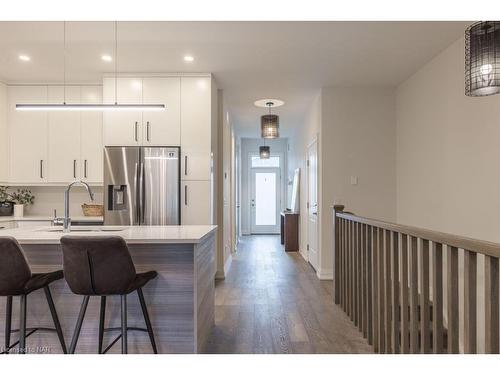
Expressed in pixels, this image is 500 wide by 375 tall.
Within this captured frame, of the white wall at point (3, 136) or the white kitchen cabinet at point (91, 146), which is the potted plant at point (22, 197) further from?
the white kitchen cabinet at point (91, 146)

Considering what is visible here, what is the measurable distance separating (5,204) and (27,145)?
2.71 feet

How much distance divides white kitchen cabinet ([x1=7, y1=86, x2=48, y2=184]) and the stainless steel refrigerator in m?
1.09

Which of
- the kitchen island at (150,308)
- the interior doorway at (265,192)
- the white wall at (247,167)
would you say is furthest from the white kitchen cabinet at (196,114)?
the interior doorway at (265,192)

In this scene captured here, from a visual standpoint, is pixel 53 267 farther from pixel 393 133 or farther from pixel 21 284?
pixel 393 133

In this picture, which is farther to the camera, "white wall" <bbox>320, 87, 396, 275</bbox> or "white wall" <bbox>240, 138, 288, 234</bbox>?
"white wall" <bbox>240, 138, 288, 234</bbox>

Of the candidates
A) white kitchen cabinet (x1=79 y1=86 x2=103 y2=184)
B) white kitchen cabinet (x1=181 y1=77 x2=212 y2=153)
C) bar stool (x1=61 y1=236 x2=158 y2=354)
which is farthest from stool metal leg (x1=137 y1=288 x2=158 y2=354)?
white kitchen cabinet (x1=79 y1=86 x2=103 y2=184)

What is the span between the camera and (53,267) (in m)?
2.42

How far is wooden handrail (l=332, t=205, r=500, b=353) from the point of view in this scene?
1.38m

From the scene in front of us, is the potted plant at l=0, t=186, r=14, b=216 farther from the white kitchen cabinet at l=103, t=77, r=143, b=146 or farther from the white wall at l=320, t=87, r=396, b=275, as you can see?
the white wall at l=320, t=87, r=396, b=275

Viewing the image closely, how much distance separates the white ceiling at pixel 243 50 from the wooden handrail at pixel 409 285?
5.54ft
